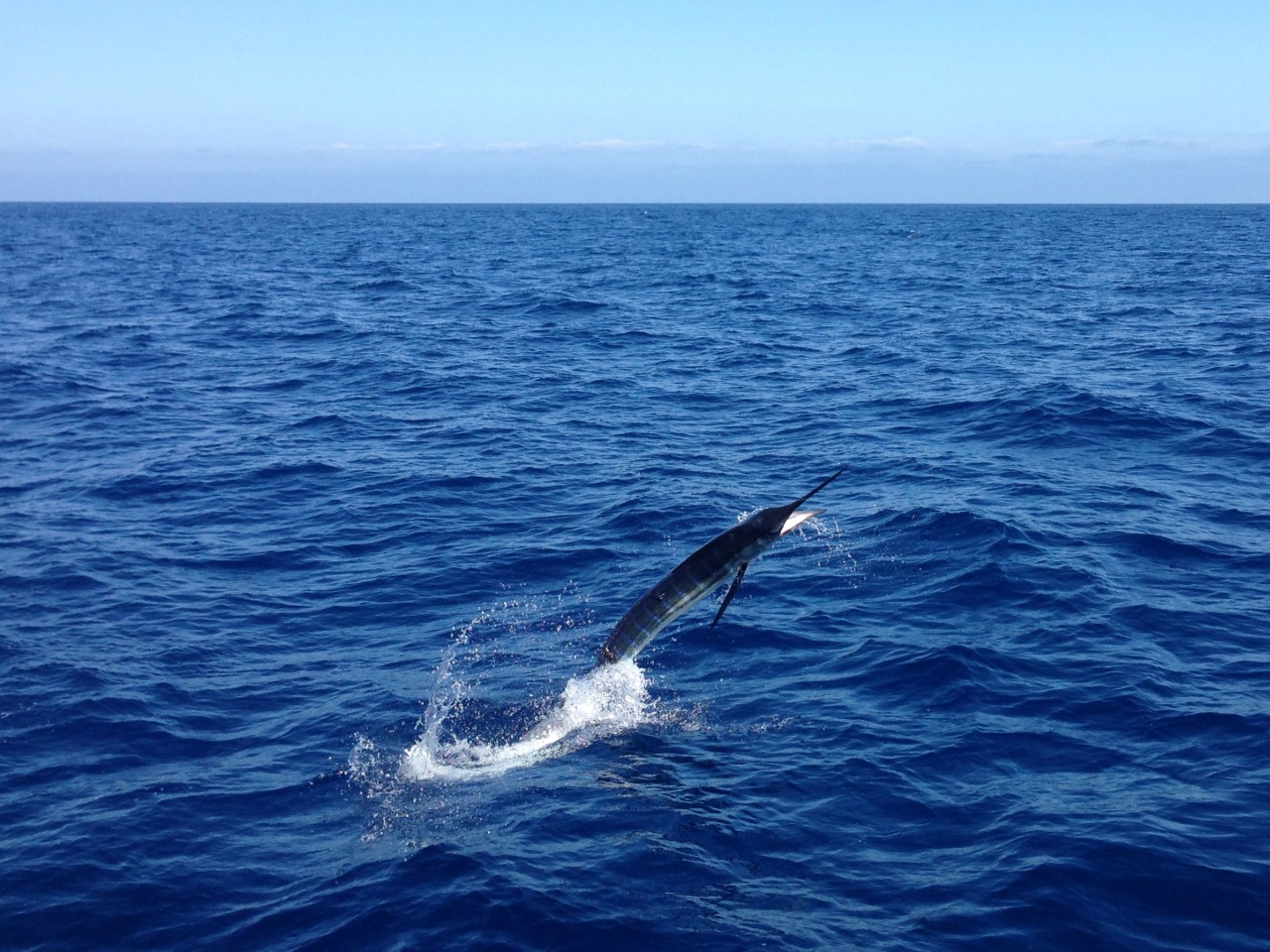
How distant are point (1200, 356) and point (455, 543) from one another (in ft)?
93.6

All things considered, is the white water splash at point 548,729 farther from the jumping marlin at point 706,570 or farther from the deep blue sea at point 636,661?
the jumping marlin at point 706,570

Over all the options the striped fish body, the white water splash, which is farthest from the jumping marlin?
the white water splash

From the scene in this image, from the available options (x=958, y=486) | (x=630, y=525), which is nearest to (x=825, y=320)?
(x=958, y=486)

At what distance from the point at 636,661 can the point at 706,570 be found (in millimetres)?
5366

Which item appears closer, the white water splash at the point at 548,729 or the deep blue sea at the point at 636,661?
the deep blue sea at the point at 636,661

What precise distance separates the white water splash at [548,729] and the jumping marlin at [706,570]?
1.42 meters

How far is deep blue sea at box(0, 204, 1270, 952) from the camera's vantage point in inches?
436

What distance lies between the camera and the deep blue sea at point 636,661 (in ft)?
36.3

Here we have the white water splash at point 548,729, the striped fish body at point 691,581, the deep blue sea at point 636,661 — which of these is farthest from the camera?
the white water splash at point 548,729

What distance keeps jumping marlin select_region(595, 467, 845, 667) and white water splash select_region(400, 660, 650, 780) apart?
1424mm

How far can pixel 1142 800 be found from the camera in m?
12.4

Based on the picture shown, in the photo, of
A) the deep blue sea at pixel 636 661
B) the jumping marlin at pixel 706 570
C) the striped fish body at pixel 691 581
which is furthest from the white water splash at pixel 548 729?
the jumping marlin at pixel 706 570

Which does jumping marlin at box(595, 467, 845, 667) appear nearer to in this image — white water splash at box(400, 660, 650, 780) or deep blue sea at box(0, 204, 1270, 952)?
white water splash at box(400, 660, 650, 780)

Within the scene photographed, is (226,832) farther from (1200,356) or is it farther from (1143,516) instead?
(1200,356)
